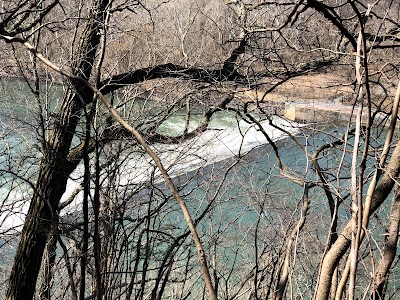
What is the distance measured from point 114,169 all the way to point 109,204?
194mm

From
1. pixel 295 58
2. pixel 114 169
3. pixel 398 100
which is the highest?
pixel 295 58

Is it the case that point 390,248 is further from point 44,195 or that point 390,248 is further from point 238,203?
point 238,203

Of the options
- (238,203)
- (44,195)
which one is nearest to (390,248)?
(44,195)

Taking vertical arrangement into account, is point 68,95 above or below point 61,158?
above

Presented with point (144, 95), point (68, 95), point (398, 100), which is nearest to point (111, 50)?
point (144, 95)

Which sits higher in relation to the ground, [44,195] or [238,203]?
[238,203]

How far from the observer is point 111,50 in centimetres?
654

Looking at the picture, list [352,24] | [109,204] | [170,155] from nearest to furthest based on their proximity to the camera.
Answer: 1. [109,204]
2. [352,24]
3. [170,155]

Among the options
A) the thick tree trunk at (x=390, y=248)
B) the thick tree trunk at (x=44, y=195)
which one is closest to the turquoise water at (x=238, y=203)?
the thick tree trunk at (x=44, y=195)

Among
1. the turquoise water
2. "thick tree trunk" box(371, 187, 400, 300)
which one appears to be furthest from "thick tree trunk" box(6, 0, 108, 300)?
"thick tree trunk" box(371, 187, 400, 300)

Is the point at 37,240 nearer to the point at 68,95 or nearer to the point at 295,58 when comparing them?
the point at 68,95

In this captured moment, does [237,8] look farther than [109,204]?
Yes

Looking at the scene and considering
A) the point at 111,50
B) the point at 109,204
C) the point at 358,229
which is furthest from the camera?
the point at 111,50

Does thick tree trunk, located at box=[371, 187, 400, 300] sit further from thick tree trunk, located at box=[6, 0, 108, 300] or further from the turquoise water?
thick tree trunk, located at box=[6, 0, 108, 300]
